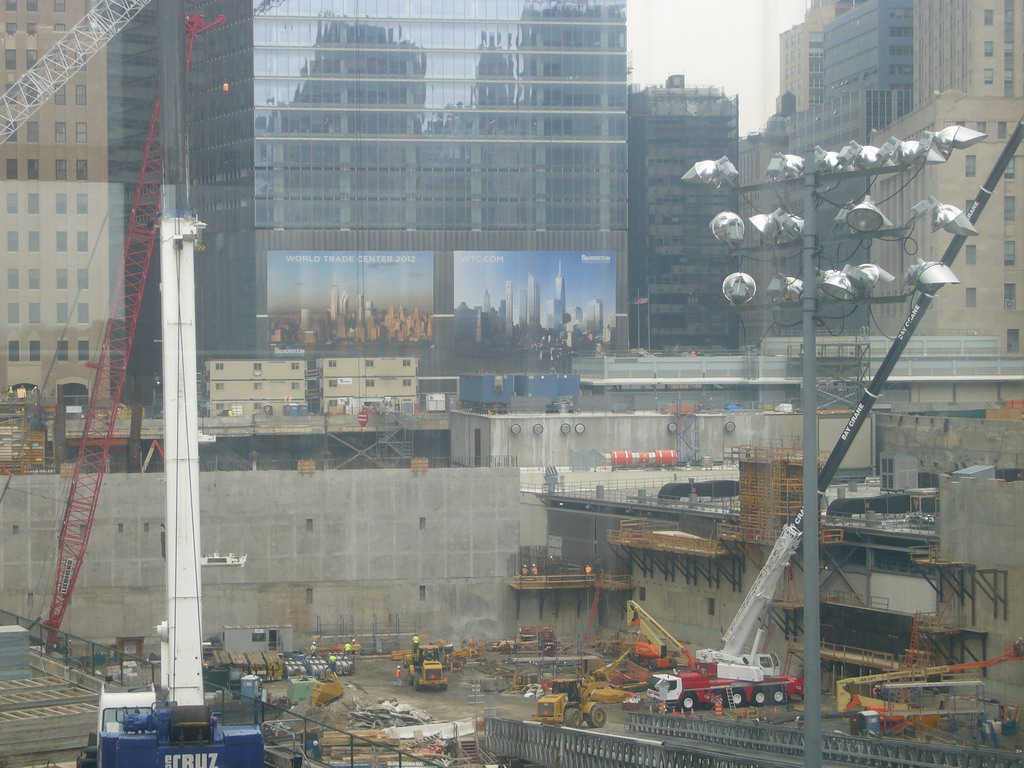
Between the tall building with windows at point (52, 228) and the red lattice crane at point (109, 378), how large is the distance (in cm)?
89

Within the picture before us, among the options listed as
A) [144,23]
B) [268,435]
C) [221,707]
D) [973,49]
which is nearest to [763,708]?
[221,707]

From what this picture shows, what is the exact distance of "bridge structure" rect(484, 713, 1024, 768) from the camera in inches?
938

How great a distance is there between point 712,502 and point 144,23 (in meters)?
29.6

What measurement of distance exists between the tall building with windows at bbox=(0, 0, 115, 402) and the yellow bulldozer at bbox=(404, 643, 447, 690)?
19.0 metres

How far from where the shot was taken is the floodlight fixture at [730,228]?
41.6 ft

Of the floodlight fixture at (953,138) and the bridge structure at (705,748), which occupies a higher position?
the floodlight fixture at (953,138)

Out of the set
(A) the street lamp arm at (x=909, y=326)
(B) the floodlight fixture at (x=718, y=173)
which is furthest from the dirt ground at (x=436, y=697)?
(B) the floodlight fixture at (x=718, y=173)

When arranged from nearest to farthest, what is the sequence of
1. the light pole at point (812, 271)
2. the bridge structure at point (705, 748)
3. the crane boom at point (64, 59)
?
the light pole at point (812, 271) → the bridge structure at point (705, 748) → the crane boom at point (64, 59)

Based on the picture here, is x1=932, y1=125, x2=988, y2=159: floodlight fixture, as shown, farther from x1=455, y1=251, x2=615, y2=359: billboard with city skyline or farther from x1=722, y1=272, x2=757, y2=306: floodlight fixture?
x1=455, y1=251, x2=615, y2=359: billboard with city skyline

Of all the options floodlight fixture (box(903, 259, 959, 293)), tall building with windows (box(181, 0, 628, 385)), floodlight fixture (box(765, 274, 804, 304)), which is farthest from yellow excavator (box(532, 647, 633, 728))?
tall building with windows (box(181, 0, 628, 385))

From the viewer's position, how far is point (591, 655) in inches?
1689

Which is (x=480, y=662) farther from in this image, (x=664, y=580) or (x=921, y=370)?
(x=921, y=370)

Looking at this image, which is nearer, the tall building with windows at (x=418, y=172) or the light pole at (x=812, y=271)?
the light pole at (x=812, y=271)

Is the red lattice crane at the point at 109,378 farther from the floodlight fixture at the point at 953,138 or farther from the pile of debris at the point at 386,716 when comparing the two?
the floodlight fixture at the point at 953,138
